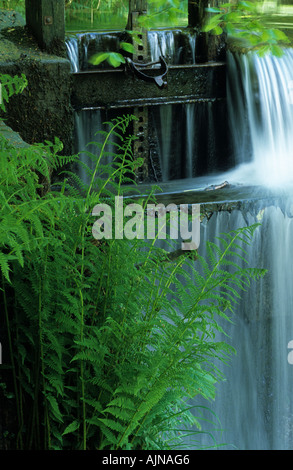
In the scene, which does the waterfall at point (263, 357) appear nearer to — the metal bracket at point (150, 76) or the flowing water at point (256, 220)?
the flowing water at point (256, 220)

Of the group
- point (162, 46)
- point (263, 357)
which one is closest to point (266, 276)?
point (263, 357)

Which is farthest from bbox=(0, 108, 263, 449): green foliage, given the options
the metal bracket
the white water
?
the white water

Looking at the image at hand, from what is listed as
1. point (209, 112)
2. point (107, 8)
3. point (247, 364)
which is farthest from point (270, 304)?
point (107, 8)

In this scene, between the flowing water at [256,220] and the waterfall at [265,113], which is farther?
the waterfall at [265,113]

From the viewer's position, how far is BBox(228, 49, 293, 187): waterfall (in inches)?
271

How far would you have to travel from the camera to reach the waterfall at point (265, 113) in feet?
22.6

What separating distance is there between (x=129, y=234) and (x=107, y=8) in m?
7.57

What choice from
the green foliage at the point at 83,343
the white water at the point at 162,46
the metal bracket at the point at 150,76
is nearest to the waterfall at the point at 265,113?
the white water at the point at 162,46

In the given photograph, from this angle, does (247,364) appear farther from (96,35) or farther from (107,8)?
(107,8)

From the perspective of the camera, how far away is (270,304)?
6.73 metres


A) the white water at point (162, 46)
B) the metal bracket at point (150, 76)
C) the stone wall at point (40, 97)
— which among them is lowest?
the stone wall at point (40, 97)

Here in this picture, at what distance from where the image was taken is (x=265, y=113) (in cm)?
695

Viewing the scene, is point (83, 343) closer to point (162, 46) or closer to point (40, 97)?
point (40, 97)

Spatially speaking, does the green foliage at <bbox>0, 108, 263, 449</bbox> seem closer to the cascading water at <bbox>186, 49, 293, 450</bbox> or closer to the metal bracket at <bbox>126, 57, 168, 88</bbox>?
the cascading water at <bbox>186, 49, 293, 450</bbox>
